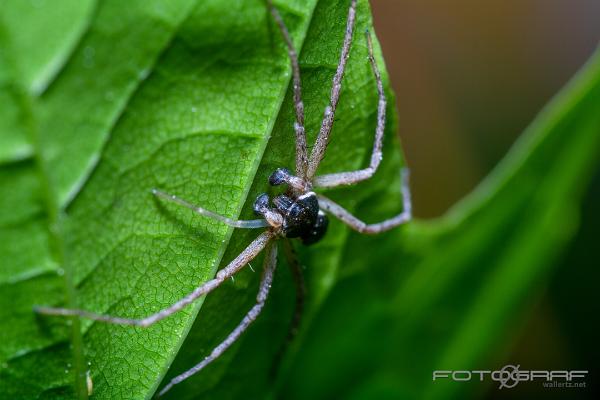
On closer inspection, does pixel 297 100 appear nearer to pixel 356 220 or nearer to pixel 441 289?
pixel 356 220

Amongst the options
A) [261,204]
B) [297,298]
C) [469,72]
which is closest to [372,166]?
[261,204]

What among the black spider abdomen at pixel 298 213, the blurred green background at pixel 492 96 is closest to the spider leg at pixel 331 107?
the black spider abdomen at pixel 298 213

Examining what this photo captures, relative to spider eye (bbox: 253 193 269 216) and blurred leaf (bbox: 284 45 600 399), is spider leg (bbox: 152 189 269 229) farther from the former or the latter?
blurred leaf (bbox: 284 45 600 399)

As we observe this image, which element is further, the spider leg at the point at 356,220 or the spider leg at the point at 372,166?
the spider leg at the point at 356,220

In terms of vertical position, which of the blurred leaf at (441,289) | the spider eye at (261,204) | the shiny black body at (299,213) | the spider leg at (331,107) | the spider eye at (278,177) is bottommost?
the blurred leaf at (441,289)

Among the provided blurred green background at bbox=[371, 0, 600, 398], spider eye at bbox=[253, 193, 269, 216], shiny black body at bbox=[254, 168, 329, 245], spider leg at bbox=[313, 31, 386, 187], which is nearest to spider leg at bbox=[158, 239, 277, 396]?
shiny black body at bbox=[254, 168, 329, 245]

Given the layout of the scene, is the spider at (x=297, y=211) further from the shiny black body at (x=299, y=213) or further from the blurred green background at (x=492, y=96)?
the blurred green background at (x=492, y=96)

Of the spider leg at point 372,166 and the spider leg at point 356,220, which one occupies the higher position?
the spider leg at point 372,166

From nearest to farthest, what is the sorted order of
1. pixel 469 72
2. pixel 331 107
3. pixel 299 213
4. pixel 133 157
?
pixel 133 157 → pixel 331 107 → pixel 299 213 → pixel 469 72
